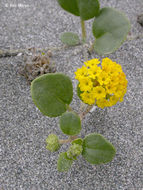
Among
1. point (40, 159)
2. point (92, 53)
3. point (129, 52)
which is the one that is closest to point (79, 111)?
point (40, 159)

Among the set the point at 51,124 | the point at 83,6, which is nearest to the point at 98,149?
the point at 51,124

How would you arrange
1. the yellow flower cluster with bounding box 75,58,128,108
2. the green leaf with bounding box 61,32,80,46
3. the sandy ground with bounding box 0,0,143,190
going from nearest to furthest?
1. the yellow flower cluster with bounding box 75,58,128,108
2. the sandy ground with bounding box 0,0,143,190
3. the green leaf with bounding box 61,32,80,46

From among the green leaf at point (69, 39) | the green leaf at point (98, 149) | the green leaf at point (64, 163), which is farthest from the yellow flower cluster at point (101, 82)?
the green leaf at point (69, 39)

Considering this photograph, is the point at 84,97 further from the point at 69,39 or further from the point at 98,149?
the point at 69,39

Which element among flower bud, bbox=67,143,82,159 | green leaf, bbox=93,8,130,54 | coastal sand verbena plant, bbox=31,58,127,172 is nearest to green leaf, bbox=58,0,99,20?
green leaf, bbox=93,8,130,54

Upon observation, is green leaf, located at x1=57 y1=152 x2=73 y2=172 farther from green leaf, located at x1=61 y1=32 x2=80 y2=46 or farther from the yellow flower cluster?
green leaf, located at x1=61 y1=32 x2=80 y2=46

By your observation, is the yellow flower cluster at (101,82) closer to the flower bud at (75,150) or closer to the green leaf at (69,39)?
the flower bud at (75,150)

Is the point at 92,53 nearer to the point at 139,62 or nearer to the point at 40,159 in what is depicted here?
the point at 139,62
